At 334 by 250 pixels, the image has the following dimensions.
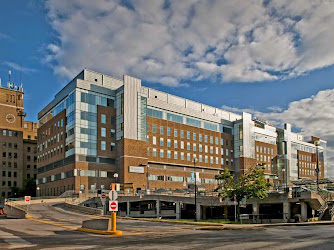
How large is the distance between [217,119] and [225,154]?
10.9 meters

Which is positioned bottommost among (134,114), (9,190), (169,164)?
(9,190)

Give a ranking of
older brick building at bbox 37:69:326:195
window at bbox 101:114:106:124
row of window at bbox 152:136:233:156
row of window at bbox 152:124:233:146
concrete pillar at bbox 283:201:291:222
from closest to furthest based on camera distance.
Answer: concrete pillar at bbox 283:201:291:222, older brick building at bbox 37:69:326:195, window at bbox 101:114:106:124, row of window at bbox 152:136:233:156, row of window at bbox 152:124:233:146

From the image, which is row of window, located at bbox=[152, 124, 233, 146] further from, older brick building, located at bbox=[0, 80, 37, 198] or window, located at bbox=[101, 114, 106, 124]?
older brick building, located at bbox=[0, 80, 37, 198]

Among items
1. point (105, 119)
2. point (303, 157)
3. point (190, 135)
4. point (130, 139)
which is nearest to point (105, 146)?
point (130, 139)

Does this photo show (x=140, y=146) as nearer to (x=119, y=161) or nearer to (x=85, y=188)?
(x=119, y=161)

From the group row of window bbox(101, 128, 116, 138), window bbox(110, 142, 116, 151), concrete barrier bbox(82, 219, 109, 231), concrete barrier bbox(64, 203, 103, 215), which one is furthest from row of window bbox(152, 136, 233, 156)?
concrete barrier bbox(82, 219, 109, 231)

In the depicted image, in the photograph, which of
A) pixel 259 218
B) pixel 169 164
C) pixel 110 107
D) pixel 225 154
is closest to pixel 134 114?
pixel 110 107

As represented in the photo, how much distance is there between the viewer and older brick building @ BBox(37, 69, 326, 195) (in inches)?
3319

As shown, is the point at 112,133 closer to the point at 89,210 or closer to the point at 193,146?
the point at 193,146

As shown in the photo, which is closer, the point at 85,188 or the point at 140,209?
the point at 140,209

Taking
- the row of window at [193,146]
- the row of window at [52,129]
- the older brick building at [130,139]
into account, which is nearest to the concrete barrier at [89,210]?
the older brick building at [130,139]

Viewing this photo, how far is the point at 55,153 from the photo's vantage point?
94.6m

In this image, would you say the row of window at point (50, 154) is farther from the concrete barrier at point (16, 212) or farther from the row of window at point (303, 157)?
the row of window at point (303, 157)

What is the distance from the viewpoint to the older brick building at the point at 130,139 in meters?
84.3
